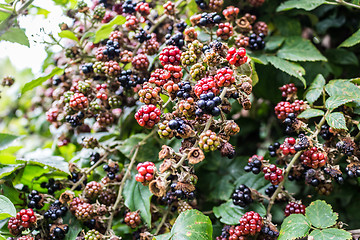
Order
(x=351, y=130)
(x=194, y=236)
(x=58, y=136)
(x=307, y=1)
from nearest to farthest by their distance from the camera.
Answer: (x=194, y=236)
(x=351, y=130)
(x=307, y=1)
(x=58, y=136)

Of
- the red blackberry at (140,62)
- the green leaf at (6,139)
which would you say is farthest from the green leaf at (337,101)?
the green leaf at (6,139)

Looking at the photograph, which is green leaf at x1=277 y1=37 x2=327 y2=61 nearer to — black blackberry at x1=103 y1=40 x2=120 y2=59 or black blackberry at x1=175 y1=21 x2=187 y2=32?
black blackberry at x1=175 y1=21 x2=187 y2=32

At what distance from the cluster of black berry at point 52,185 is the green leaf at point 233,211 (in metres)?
0.82

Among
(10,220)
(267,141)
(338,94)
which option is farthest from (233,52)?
(267,141)

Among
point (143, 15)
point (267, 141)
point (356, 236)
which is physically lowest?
point (267, 141)

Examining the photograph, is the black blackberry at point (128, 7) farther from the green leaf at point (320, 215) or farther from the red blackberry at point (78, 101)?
the green leaf at point (320, 215)

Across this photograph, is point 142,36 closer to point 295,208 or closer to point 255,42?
point 255,42

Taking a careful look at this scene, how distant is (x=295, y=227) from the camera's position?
4.04ft

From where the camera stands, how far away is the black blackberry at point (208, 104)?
42.4 inches

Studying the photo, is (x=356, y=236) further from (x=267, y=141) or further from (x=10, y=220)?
(x=10, y=220)

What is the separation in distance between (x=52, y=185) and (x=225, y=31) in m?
1.19

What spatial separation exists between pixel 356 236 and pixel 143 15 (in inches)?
59.6

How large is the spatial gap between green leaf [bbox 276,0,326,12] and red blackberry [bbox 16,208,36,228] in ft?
5.66

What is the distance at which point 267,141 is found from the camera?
2508mm
